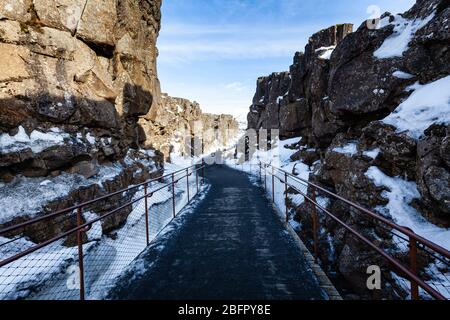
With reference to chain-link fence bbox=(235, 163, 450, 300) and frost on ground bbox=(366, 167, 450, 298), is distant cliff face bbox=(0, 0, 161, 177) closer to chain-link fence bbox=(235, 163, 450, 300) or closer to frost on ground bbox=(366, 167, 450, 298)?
chain-link fence bbox=(235, 163, 450, 300)

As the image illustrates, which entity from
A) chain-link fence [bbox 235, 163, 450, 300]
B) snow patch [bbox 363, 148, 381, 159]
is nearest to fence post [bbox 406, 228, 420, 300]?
chain-link fence [bbox 235, 163, 450, 300]

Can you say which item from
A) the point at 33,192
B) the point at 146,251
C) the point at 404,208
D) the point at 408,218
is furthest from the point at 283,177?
the point at 33,192

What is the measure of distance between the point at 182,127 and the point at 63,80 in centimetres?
3312

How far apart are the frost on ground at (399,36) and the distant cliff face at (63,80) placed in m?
10.5

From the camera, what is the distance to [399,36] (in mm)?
9258

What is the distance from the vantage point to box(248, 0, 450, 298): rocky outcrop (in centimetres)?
553

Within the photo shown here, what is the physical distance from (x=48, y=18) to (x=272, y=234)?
9.87 metres

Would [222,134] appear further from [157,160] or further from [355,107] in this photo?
[355,107]

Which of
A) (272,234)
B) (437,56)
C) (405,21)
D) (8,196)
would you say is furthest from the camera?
(405,21)

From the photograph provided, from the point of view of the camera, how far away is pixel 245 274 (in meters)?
3.97

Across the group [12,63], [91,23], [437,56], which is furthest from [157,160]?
[437,56]

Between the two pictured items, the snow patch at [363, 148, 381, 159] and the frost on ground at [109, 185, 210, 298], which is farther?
the snow patch at [363, 148, 381, 159]

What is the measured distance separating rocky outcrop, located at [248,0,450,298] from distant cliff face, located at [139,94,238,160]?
12135 millimetres

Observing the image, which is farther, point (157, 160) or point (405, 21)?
point (157, 160)
